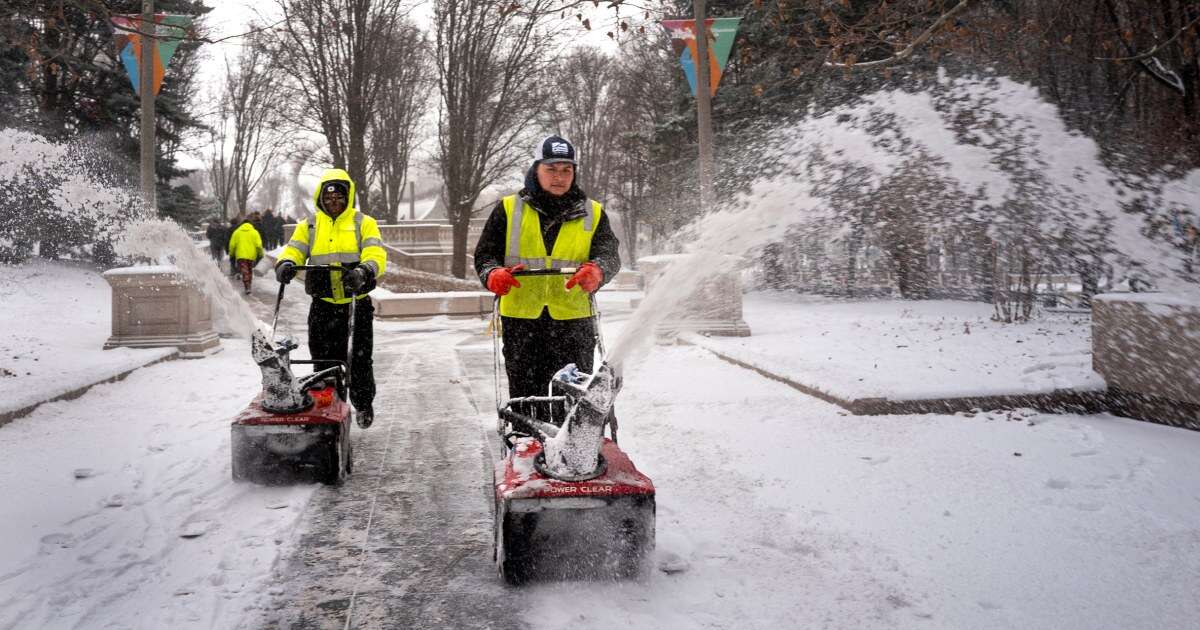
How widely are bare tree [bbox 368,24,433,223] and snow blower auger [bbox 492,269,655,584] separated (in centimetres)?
3117

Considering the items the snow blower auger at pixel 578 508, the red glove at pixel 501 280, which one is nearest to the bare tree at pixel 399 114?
the red glove at pixel 501 280

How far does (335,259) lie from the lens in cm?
637

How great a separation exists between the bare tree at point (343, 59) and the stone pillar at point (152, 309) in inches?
622

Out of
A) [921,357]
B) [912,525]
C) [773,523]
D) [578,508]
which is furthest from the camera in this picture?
[921,357]

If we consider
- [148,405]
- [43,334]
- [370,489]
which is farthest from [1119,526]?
[43,334]

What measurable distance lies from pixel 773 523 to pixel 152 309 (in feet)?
34.7

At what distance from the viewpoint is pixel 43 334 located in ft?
45.2

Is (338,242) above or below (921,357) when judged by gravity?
above

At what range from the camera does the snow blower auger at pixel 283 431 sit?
5375mm

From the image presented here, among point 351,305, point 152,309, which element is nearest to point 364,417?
point 351,305

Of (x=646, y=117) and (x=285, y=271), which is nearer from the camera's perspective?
(x=285, y=271)

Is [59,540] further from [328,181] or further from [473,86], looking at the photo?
[473,86]

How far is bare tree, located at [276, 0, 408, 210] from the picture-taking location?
87.5 feet

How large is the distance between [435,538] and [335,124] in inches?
1022
